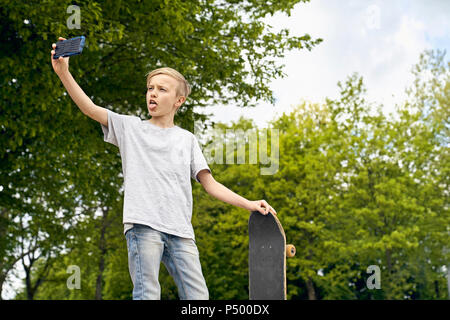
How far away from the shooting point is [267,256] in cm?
327

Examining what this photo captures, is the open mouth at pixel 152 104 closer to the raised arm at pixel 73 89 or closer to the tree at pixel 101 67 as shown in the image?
the raised arm at pixel 73 89

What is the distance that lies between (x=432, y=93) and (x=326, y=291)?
12.3 metres

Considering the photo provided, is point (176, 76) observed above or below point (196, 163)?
above

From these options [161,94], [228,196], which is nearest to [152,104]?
[161,94]

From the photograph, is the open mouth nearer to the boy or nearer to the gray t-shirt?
the boy

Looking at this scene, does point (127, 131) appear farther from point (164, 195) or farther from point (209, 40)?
point (209, 40)

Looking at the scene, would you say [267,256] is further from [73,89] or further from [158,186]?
[73,89]

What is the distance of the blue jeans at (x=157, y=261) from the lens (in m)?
2.78

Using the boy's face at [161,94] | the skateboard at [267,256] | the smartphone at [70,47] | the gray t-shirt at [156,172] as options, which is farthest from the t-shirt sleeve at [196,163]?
the smartphone at [70,47]

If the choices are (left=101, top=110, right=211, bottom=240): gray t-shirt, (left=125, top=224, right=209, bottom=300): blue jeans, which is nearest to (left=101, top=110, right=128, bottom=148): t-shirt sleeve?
(left=101, top=110, right=211, bottom=240): gray t-shirt

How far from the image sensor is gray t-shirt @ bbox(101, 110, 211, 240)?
9.35 ft

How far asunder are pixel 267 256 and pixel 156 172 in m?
0.94

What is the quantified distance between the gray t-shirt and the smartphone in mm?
467
